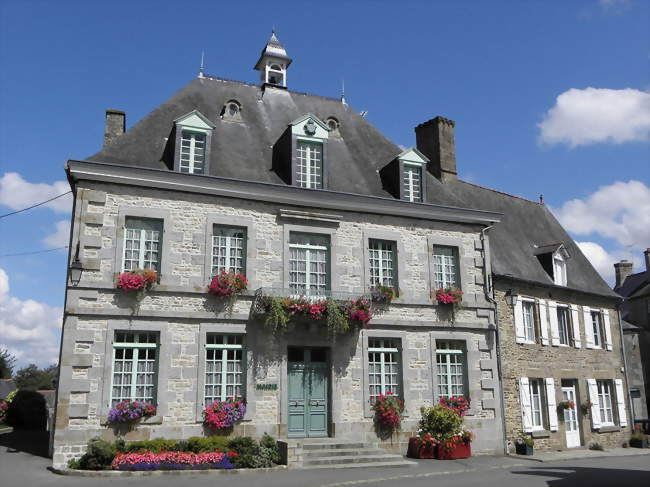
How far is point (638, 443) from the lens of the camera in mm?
18625

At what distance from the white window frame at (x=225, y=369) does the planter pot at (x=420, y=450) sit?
13.5ft

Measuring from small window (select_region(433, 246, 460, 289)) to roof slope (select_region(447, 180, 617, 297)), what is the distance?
1.40 metres

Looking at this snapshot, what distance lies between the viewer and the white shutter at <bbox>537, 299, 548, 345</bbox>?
17312mm

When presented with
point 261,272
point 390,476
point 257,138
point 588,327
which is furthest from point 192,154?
point 588,327

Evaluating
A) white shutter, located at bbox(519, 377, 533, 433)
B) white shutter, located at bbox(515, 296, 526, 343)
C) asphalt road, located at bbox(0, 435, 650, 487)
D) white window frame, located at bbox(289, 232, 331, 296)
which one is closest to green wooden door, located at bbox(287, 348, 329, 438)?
white window frame, located at bbox(289, 232, 331, 296)

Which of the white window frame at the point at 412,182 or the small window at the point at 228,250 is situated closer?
the small window at the point at 228,250

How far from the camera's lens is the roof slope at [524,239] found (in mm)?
17875

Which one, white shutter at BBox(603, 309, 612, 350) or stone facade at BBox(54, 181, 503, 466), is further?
white shutter at BBox(603, 309, 612, 350)

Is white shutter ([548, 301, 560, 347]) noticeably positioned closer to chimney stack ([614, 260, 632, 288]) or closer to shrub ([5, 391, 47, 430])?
shrub ([5, 391, 47, 430])

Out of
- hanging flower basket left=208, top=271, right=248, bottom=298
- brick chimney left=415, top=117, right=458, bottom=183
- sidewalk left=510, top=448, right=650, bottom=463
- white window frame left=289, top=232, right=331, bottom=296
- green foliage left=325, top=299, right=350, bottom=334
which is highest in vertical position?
brick chimney left=415, top=117, right=458, bottom=183

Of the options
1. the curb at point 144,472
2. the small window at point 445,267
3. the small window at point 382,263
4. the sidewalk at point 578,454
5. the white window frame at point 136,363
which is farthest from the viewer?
the small window at point 445,267

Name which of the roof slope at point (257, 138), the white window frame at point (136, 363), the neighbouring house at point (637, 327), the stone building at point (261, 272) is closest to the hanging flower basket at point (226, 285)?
the stone building at point (261, 272)

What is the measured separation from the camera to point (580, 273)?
2027 centimetres

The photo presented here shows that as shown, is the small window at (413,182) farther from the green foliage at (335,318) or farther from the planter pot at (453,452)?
the planter pot at (453,452)
